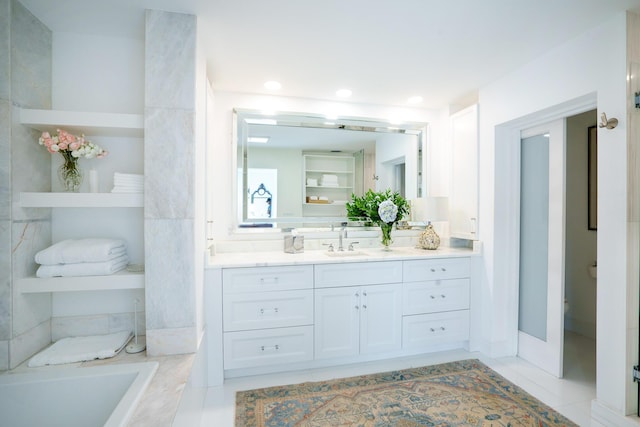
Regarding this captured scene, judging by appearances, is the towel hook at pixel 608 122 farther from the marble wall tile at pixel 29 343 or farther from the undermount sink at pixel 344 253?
the marble wall tile at pixel 29 343

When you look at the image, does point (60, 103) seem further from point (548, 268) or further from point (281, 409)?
point (548, 268)

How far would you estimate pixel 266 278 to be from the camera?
229cm

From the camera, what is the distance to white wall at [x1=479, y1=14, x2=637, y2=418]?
1708mm

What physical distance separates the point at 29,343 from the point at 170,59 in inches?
71.5

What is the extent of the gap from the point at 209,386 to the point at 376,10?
2687 millimetres

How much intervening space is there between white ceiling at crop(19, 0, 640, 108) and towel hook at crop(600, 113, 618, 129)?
0.59 m

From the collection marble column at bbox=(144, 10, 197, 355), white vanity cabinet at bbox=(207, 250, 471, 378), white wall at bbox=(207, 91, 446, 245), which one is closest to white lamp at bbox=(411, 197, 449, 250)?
white vanity cabinet at bbox=(207, 250, 471, 378)

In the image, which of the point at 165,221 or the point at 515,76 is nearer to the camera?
the point at 165,221

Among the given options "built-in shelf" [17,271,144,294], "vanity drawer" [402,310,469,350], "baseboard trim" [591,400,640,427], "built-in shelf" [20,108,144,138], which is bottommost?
"baseboard trim" [591,400,640,427]

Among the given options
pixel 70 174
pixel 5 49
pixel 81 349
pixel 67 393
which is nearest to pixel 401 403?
pixel 67 393

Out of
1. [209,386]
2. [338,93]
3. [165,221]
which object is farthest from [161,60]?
[209,386]

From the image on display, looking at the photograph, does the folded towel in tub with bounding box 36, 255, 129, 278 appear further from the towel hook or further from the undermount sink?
the towel hook

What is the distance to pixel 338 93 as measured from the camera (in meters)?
2.85

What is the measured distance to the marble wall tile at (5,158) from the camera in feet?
5.24
